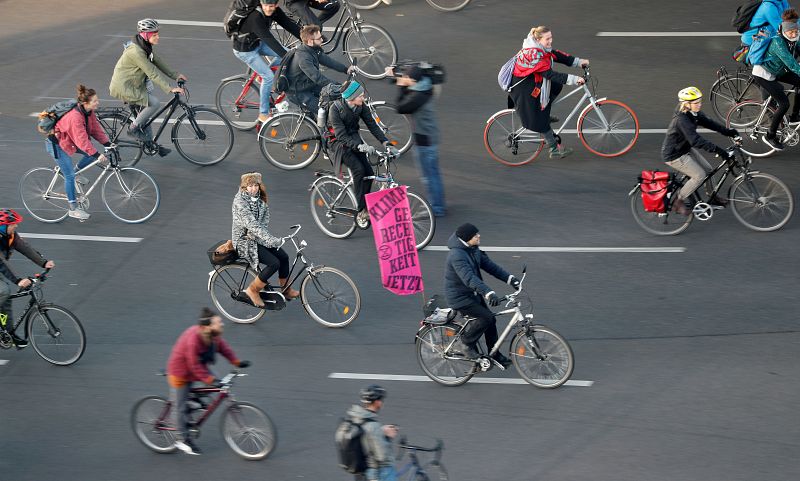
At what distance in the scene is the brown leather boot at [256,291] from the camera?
1116cm

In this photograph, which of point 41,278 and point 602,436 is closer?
point 602,436

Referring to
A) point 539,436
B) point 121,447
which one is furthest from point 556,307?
point 121,447

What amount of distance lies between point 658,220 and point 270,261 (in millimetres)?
4895

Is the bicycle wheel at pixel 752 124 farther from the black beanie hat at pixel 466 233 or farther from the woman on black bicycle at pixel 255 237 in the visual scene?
the woman on black bicycle at pixel 255 237

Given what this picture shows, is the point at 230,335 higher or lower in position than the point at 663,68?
lower

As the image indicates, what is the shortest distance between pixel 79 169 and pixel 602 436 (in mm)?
7728

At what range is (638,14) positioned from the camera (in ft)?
61.1

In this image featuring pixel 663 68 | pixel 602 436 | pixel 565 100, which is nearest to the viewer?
pixel 602 436

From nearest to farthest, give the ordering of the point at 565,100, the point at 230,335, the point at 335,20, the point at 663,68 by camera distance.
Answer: the point at 230,335 → the point at 565,100 → the point at 663,68 → the point at 335,20

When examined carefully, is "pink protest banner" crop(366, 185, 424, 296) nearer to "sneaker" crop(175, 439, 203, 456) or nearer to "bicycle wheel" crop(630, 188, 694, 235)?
"sneaker" crop(175, 439, 203, 456)

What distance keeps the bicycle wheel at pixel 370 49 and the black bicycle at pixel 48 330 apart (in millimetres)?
7487

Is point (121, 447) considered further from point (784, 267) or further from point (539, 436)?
point (784, 267)

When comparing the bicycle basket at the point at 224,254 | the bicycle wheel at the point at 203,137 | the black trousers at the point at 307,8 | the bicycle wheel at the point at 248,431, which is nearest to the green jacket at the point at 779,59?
the black trousers at the point at 307,8

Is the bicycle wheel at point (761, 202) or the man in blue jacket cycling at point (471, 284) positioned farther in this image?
the bicycle wheel at point (761, 202)
